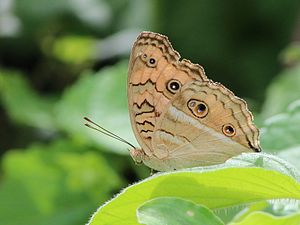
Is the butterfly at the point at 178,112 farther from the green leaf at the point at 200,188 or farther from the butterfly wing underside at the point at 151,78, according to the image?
the green leaf at the point at 200,188

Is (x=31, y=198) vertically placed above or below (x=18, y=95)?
below

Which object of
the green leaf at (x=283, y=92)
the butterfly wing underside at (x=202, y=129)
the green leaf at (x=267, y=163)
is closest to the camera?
the green leaf at (x=267, y=163)

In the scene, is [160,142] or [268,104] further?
[268,104]

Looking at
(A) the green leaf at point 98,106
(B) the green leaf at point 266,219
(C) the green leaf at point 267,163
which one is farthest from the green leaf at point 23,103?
(B) the green leaf at point 266,219

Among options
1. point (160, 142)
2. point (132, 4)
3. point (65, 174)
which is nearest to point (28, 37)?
point (132, 4)

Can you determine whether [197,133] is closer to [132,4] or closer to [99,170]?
[99,170]

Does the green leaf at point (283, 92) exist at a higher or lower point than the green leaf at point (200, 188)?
higher

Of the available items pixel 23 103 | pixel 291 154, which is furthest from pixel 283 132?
pixel 23 103

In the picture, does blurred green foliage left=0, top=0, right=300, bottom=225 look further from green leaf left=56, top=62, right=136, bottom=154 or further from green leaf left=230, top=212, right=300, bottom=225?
green leaf left=230, top=212, right=300, bottom=225
